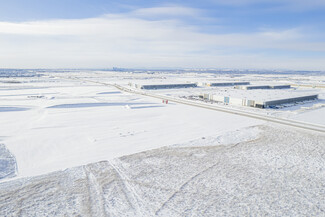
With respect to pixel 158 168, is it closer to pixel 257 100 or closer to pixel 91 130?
pixel 91 130

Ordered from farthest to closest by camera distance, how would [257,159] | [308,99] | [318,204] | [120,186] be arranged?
1. [308,99]
2. [257,159]
3. [120,186]
4. [318,204]

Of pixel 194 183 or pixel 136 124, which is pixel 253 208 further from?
pixel 136 124

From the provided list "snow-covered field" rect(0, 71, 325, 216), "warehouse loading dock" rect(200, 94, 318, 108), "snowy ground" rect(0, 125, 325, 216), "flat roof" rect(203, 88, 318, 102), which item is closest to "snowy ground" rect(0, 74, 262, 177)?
"snow-covered field" rect(0, 71, 325, 216)

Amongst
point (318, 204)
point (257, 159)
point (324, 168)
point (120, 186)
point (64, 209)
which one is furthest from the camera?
point (257, 159)

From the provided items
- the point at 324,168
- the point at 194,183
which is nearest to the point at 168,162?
the point at 194,183

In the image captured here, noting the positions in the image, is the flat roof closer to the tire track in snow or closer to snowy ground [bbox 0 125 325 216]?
snowy ground [bbox 0 125 325 216]

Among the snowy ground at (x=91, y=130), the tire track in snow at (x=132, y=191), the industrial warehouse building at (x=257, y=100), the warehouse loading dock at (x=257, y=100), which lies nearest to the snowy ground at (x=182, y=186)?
the tire track in snow at (x=132, y=191)
